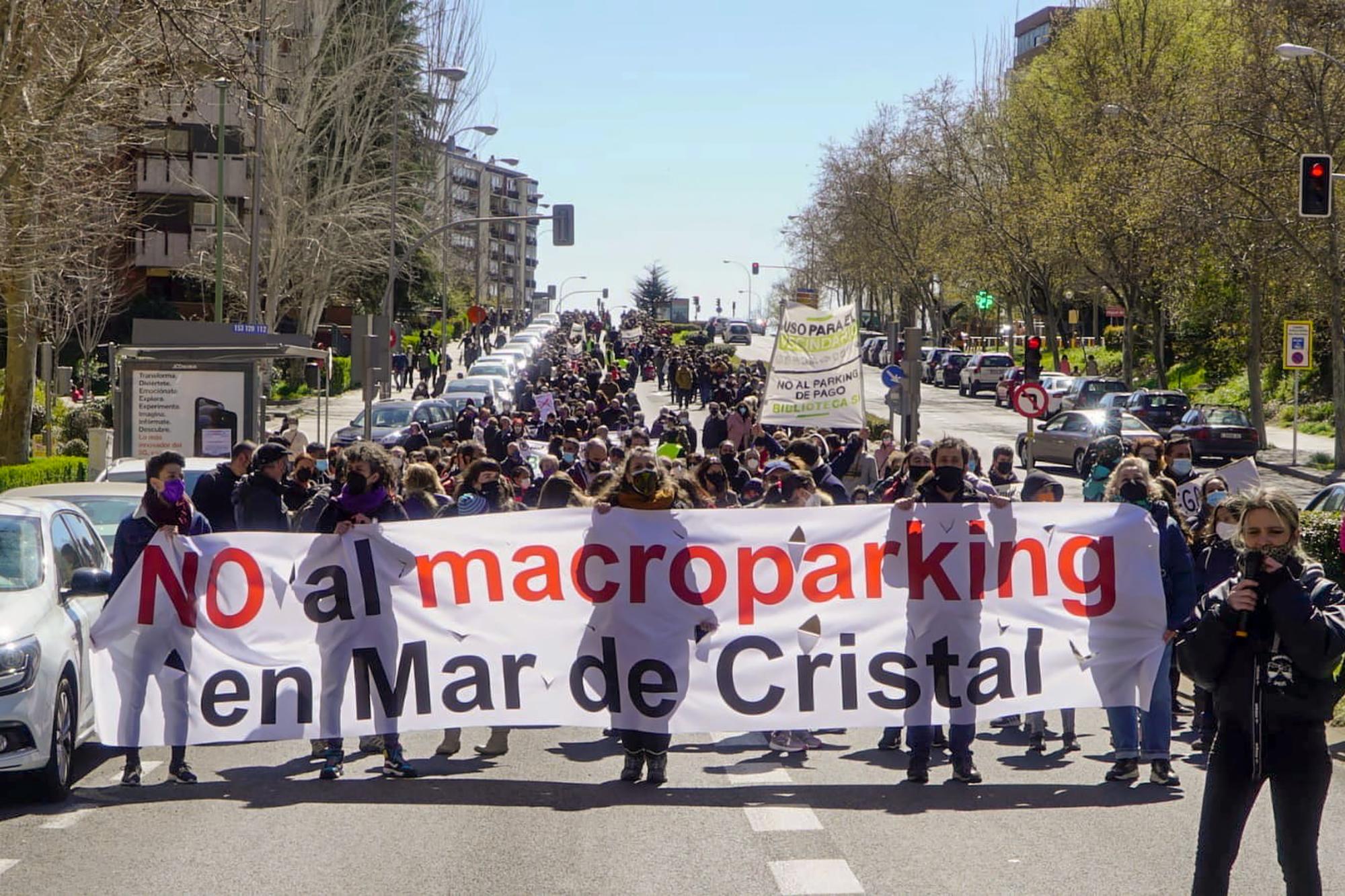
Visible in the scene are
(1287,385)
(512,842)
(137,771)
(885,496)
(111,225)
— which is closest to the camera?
(512,842)

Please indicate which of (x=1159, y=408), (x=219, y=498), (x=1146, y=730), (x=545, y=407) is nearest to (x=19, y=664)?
(x=219, y=498)

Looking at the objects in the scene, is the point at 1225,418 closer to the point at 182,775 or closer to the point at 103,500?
the point at 103,500

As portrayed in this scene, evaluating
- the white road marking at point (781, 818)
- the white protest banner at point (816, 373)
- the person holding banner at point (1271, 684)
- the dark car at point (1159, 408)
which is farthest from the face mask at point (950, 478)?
the dark car at point (1159, 408)

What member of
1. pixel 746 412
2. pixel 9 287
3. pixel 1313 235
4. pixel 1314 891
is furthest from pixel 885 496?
pixel 1313 235

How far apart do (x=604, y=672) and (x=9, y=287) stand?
2289 centimetres

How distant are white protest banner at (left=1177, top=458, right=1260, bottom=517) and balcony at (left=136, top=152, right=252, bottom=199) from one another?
49647 mm

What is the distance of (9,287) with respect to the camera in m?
29.0

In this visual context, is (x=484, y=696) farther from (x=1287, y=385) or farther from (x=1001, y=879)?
(x=1287, y=385)

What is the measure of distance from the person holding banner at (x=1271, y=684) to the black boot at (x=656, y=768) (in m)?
3.75

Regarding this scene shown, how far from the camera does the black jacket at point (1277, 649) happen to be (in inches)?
222

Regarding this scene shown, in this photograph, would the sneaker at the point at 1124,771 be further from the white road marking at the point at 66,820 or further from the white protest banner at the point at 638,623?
the white road marking at the point at 66,820

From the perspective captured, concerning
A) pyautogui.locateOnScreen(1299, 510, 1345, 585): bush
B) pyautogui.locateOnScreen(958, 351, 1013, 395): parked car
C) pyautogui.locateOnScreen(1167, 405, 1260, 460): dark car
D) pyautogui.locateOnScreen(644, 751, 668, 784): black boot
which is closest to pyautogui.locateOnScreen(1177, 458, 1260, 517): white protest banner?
pyautogui.locateOnScreen(1299, 510, 1345, 585): bush

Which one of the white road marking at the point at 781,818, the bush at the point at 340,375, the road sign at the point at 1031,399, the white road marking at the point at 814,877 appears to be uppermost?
the bush at the point at 340,375

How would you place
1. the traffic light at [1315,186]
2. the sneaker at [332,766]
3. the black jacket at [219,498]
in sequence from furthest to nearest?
the traffic light at [1315,186] < the black jacket at [219,498] < the sneaker at [332,766]
